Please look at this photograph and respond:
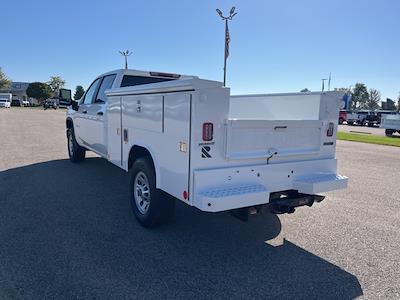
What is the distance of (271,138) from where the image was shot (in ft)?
13.0

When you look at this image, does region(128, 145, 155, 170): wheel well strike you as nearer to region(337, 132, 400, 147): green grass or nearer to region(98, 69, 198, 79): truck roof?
region(98, 69, 198, 79): truck roof

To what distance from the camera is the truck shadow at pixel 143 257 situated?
311 cm

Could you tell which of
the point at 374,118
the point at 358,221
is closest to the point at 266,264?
the point at 358,221

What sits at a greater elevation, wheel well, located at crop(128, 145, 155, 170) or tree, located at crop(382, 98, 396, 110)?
tree, located at crop(382, 98, 396, 110)

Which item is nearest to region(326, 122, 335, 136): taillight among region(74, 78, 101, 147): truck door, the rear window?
the rear window

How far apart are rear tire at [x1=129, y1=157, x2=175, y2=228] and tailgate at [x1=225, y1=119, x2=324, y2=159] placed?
1.13 m

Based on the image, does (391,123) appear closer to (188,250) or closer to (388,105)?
(188,250)

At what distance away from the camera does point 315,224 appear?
4.89 metres

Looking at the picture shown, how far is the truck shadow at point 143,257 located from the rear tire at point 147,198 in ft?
0.58

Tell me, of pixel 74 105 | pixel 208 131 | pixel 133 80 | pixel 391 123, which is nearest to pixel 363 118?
pixel 391 123

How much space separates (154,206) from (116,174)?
3.61 m

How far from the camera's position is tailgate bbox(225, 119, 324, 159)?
3.67m

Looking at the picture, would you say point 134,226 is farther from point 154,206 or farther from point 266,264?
point 266,264

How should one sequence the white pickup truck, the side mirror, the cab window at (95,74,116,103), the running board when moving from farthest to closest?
1. the side mirror
2. the cab window at (95,74,116,103)
3. the white pickup truck
4. the running board
